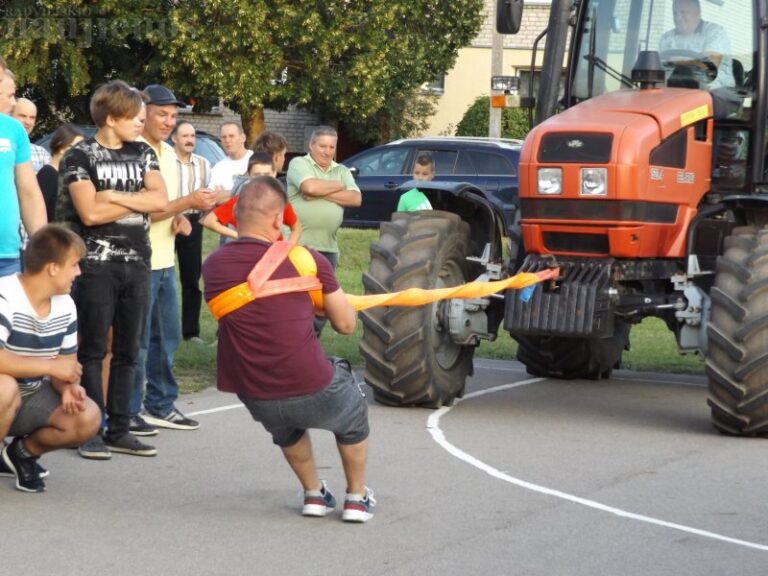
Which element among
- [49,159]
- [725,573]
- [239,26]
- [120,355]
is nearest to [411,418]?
[120,355]

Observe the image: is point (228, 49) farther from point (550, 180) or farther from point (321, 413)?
point (321, 413)

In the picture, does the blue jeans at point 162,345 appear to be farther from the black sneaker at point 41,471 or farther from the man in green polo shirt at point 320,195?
the man in green polo shirt at point 320,195

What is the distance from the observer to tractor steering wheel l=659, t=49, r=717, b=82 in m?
10.7

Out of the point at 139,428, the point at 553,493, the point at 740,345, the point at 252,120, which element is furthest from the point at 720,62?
the point at 252,120

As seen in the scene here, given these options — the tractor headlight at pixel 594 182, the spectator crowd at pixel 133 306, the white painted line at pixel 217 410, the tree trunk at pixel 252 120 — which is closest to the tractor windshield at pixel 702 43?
the tractor headlight at pixel 594 182

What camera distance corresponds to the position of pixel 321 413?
6980 mm

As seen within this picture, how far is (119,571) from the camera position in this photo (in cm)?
629

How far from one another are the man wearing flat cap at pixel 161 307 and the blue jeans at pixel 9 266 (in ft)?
3.62

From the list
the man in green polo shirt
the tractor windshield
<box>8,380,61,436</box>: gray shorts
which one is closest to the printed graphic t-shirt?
<box>8,380,61,436</box>: gray shorts

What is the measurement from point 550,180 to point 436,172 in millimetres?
14434

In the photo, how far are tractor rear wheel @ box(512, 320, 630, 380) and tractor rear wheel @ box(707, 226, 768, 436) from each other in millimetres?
2532

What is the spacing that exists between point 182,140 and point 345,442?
4.81 meters

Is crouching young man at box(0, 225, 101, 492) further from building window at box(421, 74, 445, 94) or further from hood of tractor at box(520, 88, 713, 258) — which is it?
building window at box(421, 74, 445, 94)

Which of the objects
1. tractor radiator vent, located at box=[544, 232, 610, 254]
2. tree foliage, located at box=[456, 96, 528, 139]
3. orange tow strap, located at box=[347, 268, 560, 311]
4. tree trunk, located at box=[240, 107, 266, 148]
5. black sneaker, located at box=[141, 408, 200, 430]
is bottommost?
tree foliage, located at box=[456, 96, 528, 139]
